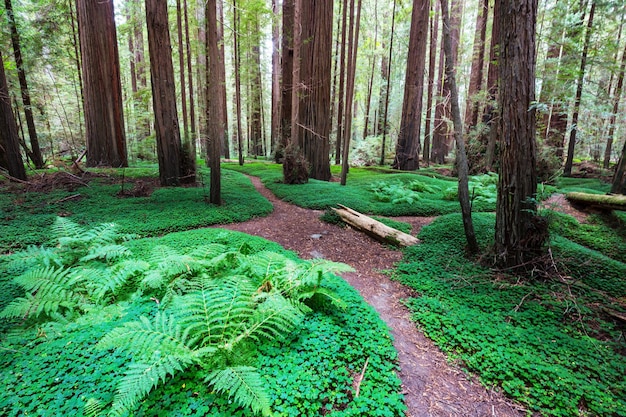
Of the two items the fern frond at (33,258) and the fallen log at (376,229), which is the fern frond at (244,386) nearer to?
the fern frond at (33,258)

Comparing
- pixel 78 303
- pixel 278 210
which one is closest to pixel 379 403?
pixel 78 303

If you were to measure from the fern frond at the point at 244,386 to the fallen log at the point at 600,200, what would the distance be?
24.1 ft

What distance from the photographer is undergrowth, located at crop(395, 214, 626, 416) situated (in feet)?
7.04

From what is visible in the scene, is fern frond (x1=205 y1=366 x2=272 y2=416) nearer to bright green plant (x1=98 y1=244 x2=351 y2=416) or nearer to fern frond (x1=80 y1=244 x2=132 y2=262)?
bright green plant (x1=98 y1=244 x2=351 y2=416)

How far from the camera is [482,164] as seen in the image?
36.5 feet

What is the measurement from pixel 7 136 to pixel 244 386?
28.6 ft

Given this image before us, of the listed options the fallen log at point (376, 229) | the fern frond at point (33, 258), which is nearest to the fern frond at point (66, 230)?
the fern frond at point (33, 258)

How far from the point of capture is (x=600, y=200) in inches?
228

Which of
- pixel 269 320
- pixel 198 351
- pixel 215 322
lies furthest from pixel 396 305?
pixel 198 351

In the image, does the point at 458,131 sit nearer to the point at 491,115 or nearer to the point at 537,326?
the point at 537,326

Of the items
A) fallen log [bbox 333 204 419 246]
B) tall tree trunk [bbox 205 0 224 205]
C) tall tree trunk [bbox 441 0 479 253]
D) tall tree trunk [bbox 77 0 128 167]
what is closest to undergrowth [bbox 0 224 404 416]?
tall tree trunk [bbox 441 0 479 253]

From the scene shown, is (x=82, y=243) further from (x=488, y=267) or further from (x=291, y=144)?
(x=291, y=144)

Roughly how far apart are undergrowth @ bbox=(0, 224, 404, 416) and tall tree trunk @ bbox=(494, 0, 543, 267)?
257 centimetres

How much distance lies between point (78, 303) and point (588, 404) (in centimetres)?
411
